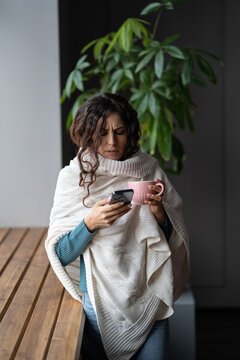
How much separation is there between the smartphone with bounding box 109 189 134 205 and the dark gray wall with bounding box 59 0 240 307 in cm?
194

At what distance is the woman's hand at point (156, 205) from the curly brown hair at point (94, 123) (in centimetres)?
17

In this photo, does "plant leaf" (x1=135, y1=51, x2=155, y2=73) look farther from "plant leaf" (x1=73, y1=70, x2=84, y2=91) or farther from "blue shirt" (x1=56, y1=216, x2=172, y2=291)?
"blue shirt" (x1=56, y1=216, x2=172, y2=291)

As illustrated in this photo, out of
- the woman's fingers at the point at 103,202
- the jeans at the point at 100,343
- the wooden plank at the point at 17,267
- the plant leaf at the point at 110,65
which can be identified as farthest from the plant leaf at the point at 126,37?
the jeans at the point at 100,343

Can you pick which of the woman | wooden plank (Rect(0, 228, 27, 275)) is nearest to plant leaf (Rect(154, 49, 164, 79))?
the woman

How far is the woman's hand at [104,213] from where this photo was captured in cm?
141

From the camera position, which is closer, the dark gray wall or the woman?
the woman

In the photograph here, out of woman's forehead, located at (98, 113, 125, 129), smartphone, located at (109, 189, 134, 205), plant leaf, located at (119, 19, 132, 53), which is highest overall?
plant leaf, located at (119, 19, 132, 53)

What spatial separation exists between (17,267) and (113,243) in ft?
2.43

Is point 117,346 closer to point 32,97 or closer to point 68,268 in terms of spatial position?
point 68,268

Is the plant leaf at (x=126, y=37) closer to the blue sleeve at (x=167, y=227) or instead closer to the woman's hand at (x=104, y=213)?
the blue sleeve at (x=167, y=227)

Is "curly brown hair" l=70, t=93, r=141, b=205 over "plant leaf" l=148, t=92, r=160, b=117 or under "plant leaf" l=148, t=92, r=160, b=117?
under

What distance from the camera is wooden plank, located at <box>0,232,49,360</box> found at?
1348mm

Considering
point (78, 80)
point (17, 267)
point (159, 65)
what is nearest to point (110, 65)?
point (78, 80)

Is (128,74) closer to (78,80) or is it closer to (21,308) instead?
(78,80)
